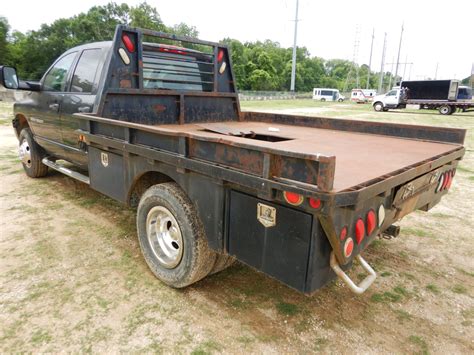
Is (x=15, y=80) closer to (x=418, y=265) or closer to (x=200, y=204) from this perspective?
(x=200, y=204)

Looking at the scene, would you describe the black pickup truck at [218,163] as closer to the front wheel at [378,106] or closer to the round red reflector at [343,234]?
the round red reflector at [343,234]

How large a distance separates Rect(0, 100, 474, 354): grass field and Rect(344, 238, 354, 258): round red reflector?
796mm

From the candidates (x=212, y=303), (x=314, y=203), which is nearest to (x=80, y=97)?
(x=212, y=303)

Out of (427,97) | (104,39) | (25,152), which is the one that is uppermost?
(104,39)

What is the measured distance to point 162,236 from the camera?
3.21m

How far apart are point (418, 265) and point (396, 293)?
668 mm

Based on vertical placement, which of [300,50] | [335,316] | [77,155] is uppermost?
Answer: [300,50]

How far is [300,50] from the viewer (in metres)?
95.8

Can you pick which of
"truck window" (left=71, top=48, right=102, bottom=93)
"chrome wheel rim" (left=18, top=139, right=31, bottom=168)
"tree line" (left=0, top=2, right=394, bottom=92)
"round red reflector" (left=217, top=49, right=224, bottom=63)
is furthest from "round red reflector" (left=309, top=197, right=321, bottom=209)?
"tree line" (left=0, top=2, right=394, bottom=92)

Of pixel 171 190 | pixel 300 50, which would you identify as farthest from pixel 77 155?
pixel 300 50

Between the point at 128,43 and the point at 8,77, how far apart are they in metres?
1.67

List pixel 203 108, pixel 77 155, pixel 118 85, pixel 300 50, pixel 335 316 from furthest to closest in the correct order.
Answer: pixel 300 50 < pixel 203 108 < pixel 77 155 < pixel 118 85 < pixel 335 316

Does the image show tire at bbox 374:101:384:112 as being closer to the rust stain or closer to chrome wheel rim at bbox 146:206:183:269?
the rust stain

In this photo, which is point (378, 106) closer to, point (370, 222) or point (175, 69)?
point (175, 69)
